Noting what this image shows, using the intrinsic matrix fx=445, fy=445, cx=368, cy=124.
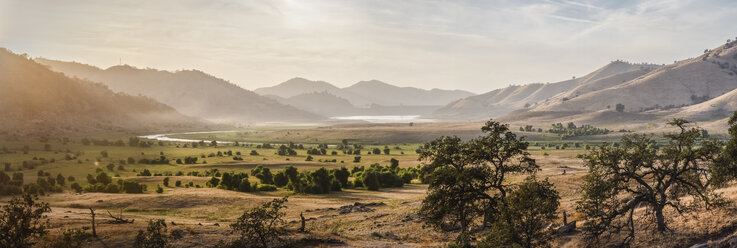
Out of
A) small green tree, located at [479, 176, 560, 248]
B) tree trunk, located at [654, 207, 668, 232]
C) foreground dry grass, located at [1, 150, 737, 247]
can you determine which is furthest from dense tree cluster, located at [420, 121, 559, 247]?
tree trunk, located at [654, 207, 668, 232]

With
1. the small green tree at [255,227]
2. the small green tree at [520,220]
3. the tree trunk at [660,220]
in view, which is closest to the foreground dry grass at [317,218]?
the tree trunk at [660,220]

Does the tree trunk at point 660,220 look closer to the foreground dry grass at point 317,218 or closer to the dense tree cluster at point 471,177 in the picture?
the foreground dry grass at point 317,218

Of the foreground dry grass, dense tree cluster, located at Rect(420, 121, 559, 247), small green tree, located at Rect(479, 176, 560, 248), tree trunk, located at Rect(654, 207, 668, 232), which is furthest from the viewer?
dense tree cluster, located at Rect(420, 121, 559, 247)

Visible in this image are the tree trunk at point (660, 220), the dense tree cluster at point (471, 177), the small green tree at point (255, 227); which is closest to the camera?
the small green tree at point (255, 227)

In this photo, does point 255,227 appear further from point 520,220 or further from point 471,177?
point 520,220

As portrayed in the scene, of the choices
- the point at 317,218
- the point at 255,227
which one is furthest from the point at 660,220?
the point at 317,218

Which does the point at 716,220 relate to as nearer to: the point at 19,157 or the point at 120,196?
the point at 120,196

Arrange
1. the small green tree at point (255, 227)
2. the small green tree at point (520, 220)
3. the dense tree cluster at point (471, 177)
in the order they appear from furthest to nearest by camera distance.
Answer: the dense tree cluster at point (471, 177), the small green tree at point (255, 227), the small green tree at point (520, 220)

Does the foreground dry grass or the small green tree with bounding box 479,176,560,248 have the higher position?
the small green tree with bounding box 479,176,560,248

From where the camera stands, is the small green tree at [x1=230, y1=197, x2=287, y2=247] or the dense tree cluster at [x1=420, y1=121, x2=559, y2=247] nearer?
the small green tree at [x1=230, y1=197, x2=287, y2=247]

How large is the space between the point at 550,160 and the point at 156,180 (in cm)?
8960

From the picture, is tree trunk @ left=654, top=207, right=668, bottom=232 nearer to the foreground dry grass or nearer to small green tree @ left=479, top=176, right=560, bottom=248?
the foreground dry grass

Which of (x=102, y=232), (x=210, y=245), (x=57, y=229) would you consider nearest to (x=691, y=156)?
(x=210, y=245)

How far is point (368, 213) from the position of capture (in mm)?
50438
